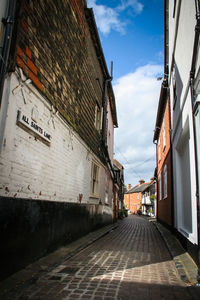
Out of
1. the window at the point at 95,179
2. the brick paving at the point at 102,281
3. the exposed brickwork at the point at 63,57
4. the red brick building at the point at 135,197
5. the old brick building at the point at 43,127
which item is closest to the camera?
the brick paving at the point at 102,281

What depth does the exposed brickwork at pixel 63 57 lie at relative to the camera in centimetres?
423

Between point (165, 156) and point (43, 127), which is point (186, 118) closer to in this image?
point (43, 127)

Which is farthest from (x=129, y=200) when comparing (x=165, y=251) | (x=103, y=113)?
(x=165, y=251)

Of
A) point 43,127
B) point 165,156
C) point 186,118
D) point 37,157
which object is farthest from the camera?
point 165,156

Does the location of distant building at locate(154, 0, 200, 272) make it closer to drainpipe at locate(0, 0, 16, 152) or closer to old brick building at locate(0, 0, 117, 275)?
old brick building at locate(0, 0, 117, 275)

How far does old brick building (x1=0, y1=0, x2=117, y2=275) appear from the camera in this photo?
349 centimetres

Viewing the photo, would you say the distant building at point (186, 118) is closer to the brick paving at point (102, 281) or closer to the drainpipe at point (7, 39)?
the brick paving at point (102, 281)

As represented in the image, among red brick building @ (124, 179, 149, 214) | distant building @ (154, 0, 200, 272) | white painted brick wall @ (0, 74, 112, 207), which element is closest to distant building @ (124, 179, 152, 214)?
red brick building @ (124, 179, 149, 214)

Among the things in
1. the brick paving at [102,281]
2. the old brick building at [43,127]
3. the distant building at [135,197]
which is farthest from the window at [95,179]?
the distant building at [135,197]

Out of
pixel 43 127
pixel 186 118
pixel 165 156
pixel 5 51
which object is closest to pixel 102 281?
pixel 43 127

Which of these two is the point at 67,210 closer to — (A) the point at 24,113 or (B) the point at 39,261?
(B) the point at 39,261

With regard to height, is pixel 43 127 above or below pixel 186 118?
below

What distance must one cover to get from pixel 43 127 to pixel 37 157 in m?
0.69

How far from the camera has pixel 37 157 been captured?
4473 millimetres
